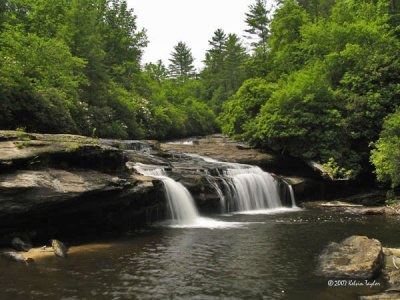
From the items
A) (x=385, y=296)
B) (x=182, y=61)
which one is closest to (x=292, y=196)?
(x=385, y=296)

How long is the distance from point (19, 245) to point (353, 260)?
28.8 ft

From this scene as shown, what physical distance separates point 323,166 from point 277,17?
805 inches

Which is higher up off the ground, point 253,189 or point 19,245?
point 253,189

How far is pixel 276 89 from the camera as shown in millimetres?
25078

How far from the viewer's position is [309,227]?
39.3ft

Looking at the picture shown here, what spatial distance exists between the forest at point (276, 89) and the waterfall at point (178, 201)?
7.74 metres

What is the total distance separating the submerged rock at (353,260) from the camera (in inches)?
266

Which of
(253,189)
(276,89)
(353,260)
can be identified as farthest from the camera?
(276,89)

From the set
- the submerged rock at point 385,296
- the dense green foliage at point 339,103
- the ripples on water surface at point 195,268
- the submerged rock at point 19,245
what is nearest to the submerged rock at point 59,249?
the ripples on water surface at point 195,268

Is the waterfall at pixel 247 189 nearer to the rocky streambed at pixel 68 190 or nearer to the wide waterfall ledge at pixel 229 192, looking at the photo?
the wide waterfall ledge at pixel 229 192

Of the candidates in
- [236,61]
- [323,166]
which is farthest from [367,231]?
[236,61]

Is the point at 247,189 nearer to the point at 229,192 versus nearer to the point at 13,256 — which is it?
the point at 229,192

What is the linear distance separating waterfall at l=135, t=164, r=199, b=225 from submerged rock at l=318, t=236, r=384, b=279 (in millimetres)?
6524

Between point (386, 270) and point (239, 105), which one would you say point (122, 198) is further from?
point (239, 105)
